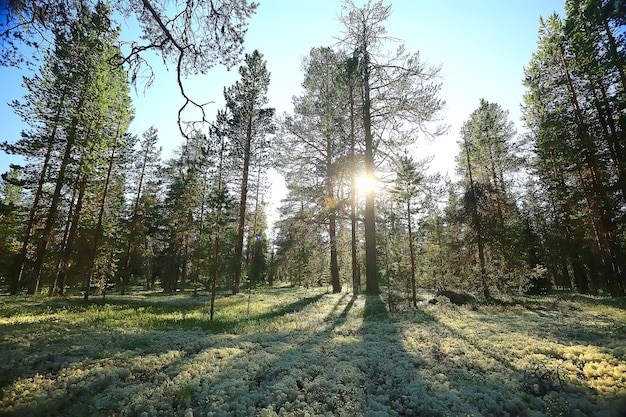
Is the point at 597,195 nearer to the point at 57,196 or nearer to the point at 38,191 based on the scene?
the point at 57,196

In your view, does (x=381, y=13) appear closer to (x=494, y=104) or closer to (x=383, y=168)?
(x=383, y=168)

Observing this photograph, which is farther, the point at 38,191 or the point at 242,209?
the point at 242,209

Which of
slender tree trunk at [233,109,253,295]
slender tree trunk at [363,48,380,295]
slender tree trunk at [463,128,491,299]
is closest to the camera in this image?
slender tree trunk at [363,48,380,295]

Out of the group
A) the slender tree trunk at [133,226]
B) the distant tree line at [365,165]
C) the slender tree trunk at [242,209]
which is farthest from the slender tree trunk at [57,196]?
the slender tree trunk at [242,209]

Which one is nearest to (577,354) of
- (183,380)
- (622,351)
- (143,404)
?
(622,351)

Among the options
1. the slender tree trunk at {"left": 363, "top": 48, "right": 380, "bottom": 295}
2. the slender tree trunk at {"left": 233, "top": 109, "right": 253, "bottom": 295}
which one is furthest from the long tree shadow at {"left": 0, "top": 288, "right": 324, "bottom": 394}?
the slender tree trunk at {"left": 233, "top": 109, "right": 253, "bottom": 295}

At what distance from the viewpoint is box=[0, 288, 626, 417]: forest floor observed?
466 cm

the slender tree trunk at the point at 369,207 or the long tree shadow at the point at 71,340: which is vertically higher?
the slender tree trunk at the point at 369,207

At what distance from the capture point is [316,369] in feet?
20.6

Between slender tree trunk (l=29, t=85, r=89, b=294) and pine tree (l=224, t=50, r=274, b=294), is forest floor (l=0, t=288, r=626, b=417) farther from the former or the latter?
pine tree (l=224, t=50, r=274, b=294)

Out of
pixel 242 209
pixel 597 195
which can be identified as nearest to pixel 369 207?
pixel 242 209

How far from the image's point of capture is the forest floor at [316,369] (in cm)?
466

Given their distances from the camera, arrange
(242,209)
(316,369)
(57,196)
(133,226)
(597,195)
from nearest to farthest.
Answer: (316,369) < (597,195) < (57,196) < (242,209) < (133,226)

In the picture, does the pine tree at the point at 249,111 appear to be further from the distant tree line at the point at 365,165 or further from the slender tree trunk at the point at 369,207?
the slender tree trunk at the point at 369,207
